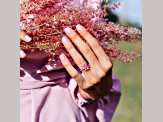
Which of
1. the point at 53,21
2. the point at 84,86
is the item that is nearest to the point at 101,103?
the point at 84,86

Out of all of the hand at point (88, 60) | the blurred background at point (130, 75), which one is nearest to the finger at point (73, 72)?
the hand at point (88, 60)

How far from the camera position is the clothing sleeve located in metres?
1.03

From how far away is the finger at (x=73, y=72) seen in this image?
978 millimetres

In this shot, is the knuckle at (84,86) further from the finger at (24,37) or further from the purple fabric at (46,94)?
the finger at (24,37)

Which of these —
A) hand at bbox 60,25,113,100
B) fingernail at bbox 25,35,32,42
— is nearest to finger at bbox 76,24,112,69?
hand at bbox 60,25,113,100

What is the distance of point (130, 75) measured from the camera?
1.12 meters

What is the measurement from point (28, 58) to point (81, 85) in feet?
0.47

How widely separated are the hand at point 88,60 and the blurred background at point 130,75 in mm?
95

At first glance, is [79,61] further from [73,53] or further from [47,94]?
[47,94]

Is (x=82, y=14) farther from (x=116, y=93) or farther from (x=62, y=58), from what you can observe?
(x=116, y=93)

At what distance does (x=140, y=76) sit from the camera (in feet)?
3.66

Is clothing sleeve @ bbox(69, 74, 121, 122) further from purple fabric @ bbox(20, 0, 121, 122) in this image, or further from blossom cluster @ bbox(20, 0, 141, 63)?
blossom cluster @ bbox(20, 0, 141, 63)

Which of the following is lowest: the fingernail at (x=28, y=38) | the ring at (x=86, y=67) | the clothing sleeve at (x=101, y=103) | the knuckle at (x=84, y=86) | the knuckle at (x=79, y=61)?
the clothing sleeve at (x=101, y=103)

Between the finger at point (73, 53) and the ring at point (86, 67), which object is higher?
the finger at point (73, 53)
